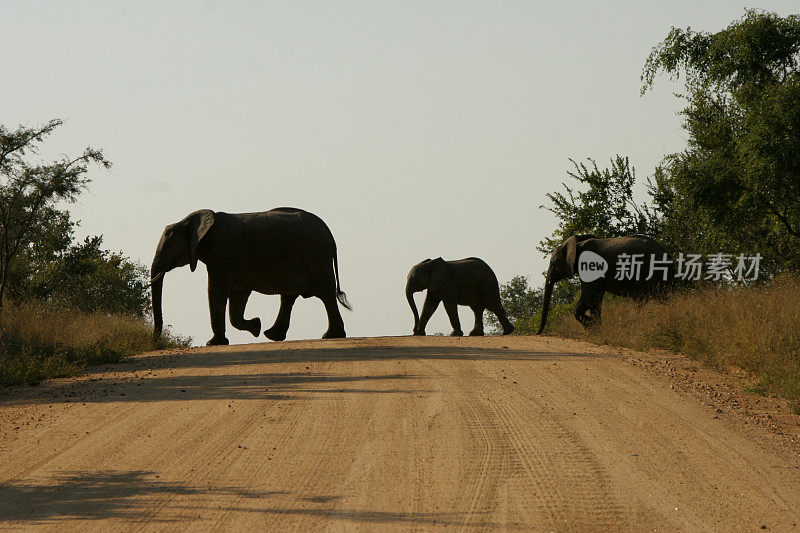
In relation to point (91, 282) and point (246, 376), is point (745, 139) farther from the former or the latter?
point (91, 282)

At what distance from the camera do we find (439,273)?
32.3 metres

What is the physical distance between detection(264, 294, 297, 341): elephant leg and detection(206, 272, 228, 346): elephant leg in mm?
2372

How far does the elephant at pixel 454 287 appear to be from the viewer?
3206 cm

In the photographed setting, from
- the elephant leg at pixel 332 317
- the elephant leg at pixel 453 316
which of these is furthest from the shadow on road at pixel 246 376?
the elephant leg at pixel 453 316

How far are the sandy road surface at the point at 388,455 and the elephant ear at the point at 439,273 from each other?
18.9 meters

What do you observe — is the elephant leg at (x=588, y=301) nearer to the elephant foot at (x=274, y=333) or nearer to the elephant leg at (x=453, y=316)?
the elephant foot at (x=274, y=333)

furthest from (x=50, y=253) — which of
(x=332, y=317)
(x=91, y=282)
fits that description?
A: (x=332, y=317)

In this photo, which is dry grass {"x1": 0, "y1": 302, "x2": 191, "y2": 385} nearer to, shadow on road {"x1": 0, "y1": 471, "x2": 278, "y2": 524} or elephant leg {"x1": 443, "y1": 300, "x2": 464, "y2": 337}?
shadow on road {"x1": 0, "y1": 471, "x2": 278, "y2": 524}

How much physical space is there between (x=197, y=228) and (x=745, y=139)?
12804mm

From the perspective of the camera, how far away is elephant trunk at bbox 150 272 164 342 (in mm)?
20734

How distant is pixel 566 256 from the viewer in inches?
968

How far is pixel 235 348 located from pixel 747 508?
12272mm

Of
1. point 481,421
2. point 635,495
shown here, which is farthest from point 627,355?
point 635,495

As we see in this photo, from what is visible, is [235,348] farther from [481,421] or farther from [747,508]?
[747,508]
